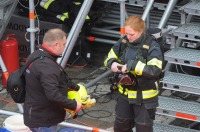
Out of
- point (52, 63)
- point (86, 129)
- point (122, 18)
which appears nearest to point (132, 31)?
point (52, 63)

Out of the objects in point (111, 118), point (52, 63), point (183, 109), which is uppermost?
point (52, 63)

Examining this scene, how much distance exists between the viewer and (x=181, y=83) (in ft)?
23.1

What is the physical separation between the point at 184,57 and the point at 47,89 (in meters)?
2.57

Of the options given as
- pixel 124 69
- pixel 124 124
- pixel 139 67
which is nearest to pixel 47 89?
→ pixel 124 69

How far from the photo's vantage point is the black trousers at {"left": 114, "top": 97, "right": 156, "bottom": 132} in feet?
20.0

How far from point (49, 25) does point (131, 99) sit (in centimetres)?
457

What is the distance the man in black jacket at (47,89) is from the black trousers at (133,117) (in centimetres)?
78

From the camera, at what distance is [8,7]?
893 cm

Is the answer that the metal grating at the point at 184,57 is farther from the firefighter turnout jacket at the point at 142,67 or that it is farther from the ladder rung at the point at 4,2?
the ladder rung at the point at 4,2

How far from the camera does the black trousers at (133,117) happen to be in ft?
20.0

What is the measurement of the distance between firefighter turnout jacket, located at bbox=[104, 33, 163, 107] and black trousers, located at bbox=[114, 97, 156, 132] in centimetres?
10

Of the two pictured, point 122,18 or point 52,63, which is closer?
point 52,63

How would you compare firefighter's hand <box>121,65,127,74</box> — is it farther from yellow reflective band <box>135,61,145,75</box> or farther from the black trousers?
the black trousers

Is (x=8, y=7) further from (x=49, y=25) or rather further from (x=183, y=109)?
(x=183, y=109)
